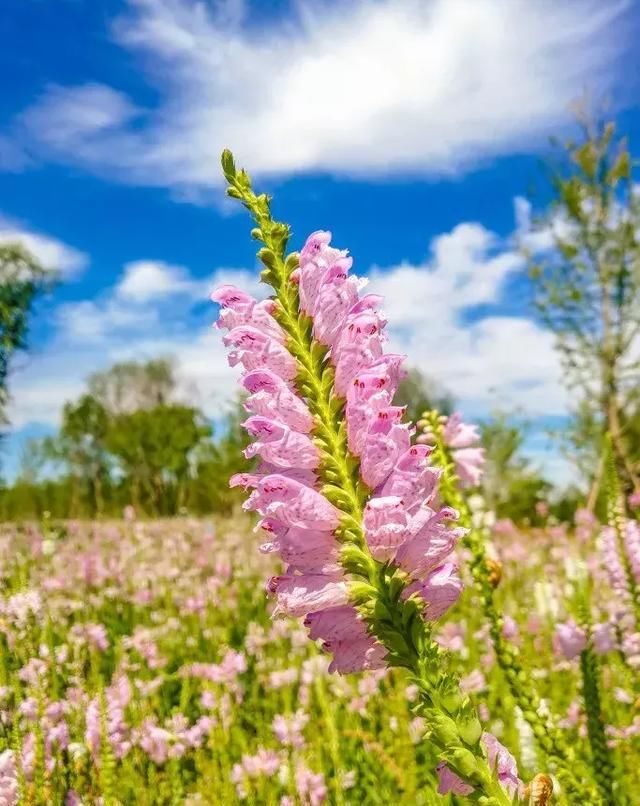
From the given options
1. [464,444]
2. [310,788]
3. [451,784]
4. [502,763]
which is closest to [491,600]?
[464,444]

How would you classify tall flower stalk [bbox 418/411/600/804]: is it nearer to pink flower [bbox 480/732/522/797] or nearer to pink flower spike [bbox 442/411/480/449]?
pink flower spike [bbox 442/411/480/449]

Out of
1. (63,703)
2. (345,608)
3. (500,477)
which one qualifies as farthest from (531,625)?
(500,477)

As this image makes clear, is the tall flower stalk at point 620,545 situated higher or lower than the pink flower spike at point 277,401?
lower

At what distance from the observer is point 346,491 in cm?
153

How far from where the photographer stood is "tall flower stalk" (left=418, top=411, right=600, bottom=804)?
8.14 feet

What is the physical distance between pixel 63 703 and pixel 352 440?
2642 mm

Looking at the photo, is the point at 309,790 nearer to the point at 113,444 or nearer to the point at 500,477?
the point at 500,477

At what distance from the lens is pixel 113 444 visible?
188 feet

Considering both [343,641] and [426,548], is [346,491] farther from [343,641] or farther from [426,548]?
[343,641]

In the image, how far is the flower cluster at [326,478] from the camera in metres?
1.53

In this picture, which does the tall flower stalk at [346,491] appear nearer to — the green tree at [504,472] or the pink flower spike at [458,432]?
the pink flower spike at [458,432]

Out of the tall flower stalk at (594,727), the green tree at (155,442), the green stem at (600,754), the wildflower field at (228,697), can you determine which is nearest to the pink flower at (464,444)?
the tall flower stalk at (594,727)

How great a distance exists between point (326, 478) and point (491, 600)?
4.94ft

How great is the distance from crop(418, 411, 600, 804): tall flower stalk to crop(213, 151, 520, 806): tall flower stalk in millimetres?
818
